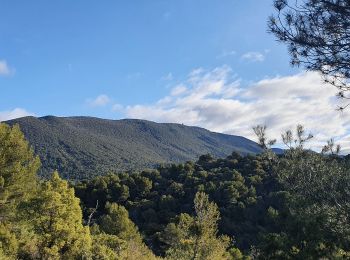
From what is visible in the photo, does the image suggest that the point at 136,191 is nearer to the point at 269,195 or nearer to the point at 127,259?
the point at 269,195

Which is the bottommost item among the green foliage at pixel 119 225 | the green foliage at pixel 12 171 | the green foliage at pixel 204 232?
the green foliage at pixel 119 225

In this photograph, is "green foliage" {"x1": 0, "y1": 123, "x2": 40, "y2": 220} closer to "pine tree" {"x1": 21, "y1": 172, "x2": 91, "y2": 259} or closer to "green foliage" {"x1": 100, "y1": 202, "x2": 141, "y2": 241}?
"pine tree" {"x1": 21, "y1": 172, "x2": 91, "y2": 259}

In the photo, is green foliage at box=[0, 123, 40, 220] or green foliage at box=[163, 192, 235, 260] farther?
green foliage at box=[0, 123, 40, 220]

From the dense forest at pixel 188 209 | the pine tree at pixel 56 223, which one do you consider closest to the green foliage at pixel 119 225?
the dense forest at pixel 188 209

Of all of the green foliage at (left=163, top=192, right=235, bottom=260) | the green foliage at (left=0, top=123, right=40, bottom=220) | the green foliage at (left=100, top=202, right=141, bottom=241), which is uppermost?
the green foliage at (left=0, top=123, right=40, bottom=220)

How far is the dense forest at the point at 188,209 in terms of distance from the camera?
14.6 m

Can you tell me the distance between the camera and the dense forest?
575 inches

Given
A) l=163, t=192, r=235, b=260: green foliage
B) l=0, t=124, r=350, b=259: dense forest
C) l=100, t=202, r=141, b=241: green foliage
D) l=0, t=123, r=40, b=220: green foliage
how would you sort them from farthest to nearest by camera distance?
l=100, t=202, r=141, b=241: green foliage < l=0, t=123, r=40, b=220: green foliage < l=163, t=192, r=235, b=260: green foliage < l=0, t=124, r=350, b=259: dense forest

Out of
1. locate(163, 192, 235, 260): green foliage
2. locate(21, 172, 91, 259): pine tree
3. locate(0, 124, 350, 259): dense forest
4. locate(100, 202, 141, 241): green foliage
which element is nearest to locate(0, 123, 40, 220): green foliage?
locate(0, 124, 350, 259): dense forest

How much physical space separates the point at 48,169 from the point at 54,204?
151670 mm

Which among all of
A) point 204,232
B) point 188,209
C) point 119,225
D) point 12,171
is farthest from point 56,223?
point 188,209

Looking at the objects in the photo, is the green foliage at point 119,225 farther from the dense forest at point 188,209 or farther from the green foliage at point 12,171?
the green foliage at point 12,171

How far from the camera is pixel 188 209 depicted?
58188 millimetres

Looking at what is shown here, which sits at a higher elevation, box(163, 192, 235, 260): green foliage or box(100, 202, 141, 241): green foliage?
box(163, 192, 235, 260): green foliage
